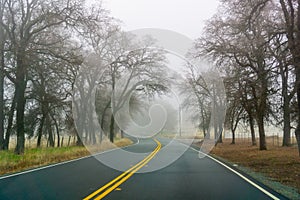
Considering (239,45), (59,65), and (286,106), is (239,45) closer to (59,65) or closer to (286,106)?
(286,106)

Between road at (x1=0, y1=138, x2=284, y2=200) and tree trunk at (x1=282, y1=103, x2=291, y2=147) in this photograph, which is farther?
tree trunk at (x1=282, y1=103, x2=291, y2=147)

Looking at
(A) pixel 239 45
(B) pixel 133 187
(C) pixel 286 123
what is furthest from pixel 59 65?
(C) pixel 286 123

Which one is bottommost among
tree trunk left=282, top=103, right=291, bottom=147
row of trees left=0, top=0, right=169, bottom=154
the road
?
the road

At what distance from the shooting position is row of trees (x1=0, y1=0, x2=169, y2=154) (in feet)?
75.7

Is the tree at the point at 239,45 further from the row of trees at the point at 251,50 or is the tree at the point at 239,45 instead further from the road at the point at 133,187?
the road at the point at 133,187

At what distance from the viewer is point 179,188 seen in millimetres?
10414

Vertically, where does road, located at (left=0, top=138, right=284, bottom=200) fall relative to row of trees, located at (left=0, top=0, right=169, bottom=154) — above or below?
below

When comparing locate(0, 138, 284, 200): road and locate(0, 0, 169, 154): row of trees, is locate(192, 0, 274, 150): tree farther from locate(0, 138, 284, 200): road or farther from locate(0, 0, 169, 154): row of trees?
locate(0, 138, 284, 200): road

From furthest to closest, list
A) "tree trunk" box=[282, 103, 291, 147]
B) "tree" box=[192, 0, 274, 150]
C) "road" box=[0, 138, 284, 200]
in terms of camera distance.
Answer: "tree trunk" box=[282, 103, 291, 147] < "tree" box=[192, 0, 274, 150] < "road" box=[0, 138, 284, 200]

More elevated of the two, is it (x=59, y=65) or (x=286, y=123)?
(x=59, y=65)

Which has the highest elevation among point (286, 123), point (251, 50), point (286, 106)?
point (251, 50)

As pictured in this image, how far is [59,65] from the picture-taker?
2345 centimetres

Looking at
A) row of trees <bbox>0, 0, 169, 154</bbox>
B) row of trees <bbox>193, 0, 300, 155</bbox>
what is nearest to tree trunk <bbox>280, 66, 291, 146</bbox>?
row of trees <bbox>193, 0, 300, 155</bbox>

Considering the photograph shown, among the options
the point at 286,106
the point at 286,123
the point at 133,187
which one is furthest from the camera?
the point at 286,123
